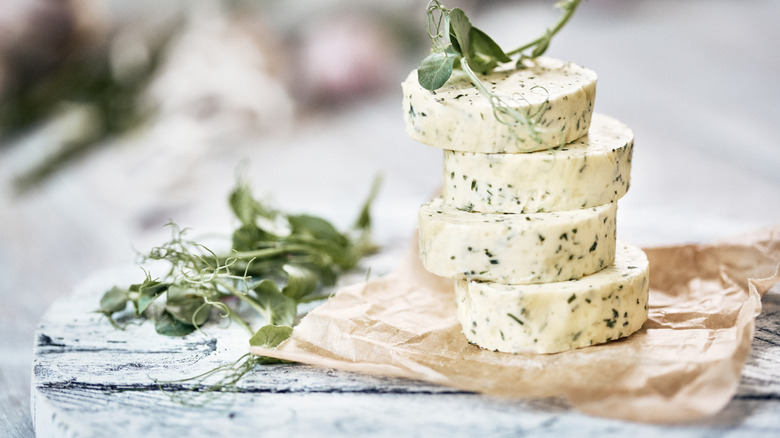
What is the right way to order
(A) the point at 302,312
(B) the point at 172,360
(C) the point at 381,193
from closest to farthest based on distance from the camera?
(B) the point at 172,360, (A) the point at 302,312, (C) the point at 381,193

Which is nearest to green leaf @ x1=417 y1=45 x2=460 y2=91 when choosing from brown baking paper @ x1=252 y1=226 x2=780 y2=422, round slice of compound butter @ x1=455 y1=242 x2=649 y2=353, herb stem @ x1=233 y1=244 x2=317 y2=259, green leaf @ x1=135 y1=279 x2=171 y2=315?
round slice of compound butter @ x1=455 y1=242 x2=649 y2=353

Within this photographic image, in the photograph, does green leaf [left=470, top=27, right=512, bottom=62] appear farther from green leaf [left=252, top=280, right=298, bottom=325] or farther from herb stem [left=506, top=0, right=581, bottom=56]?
green leaf [left=252, top=280, right=298, bottom=325]

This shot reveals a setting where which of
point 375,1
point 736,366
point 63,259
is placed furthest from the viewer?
point 375,1

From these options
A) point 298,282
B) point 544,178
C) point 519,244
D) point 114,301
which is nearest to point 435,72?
point 544,178

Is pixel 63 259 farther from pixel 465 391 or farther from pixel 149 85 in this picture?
pixel 465 391

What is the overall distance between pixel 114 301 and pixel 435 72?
1249 mm

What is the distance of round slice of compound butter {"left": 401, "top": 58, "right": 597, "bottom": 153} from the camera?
7.32 feet

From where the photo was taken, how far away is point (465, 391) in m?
2.15

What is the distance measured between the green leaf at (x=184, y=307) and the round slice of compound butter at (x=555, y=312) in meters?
0.85

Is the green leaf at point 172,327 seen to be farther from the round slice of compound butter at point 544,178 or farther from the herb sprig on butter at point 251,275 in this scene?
the round slice of compound butter at point 544,178

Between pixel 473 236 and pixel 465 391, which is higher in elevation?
pixel 473 236

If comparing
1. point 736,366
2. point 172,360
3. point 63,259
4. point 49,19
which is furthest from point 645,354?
point 49,19

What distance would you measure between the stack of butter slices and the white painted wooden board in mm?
253

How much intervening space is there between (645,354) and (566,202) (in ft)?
1.44
